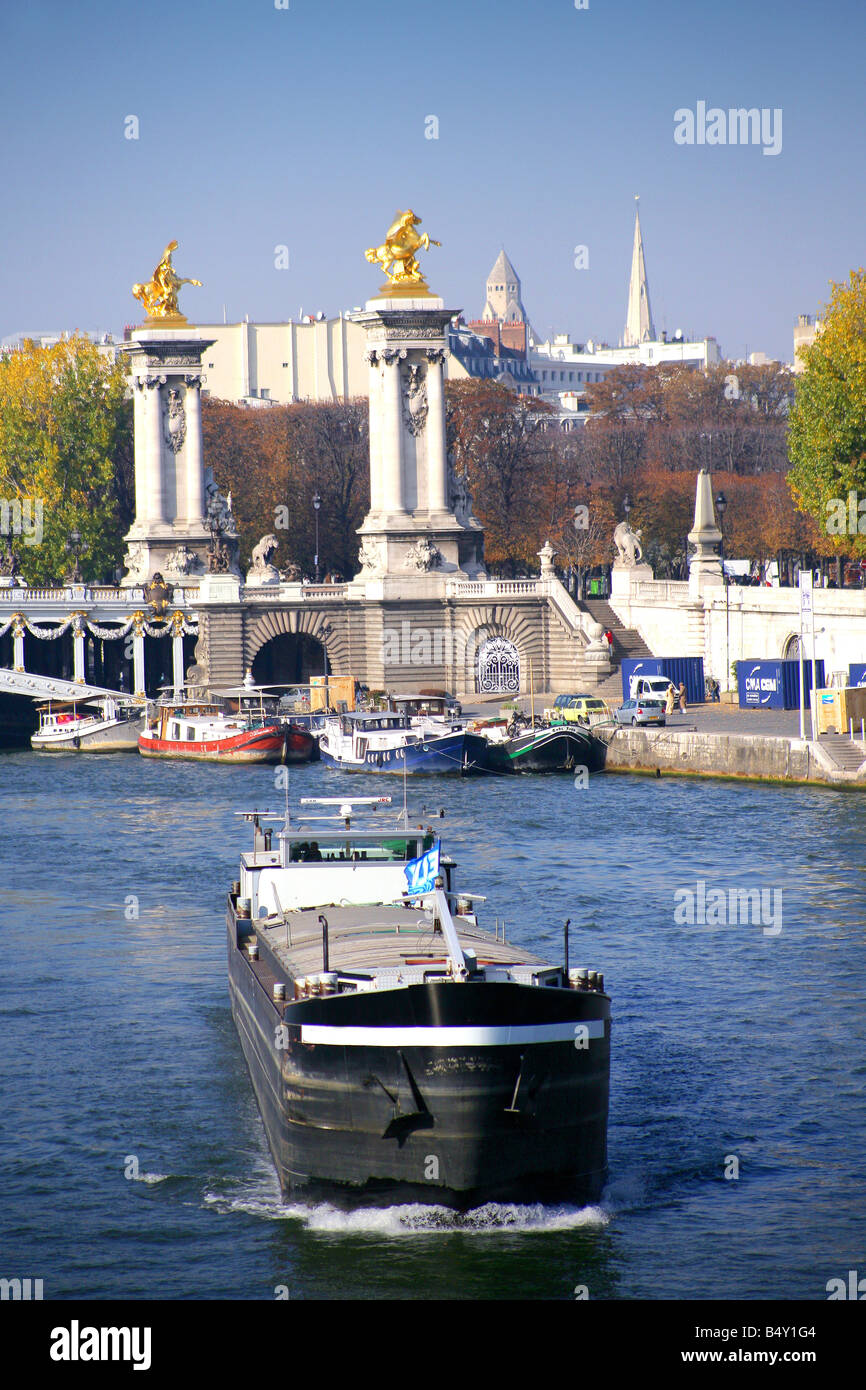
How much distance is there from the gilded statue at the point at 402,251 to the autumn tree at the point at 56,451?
19.1 m

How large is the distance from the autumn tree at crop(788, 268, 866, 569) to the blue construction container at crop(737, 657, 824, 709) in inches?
158

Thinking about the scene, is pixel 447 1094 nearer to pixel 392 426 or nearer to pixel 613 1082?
pixel 613 1082

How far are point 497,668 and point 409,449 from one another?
8.04 m

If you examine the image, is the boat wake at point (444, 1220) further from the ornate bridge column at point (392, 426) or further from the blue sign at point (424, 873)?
the ornate bridge column at point (392, 426)

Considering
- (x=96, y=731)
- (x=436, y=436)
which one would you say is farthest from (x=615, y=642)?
(x=96, y=731)

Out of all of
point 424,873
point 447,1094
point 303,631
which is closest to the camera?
point 447,1094

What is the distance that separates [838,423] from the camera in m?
58.5

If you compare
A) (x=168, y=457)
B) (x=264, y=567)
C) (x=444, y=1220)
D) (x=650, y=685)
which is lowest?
(x=444, y=1220)

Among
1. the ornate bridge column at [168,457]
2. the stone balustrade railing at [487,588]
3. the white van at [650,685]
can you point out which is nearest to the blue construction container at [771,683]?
the white van at [650,685]

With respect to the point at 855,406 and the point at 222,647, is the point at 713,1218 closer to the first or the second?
the point at 855,406

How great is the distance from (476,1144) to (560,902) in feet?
56.9

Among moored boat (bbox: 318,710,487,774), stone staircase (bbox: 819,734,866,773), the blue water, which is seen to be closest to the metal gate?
moored boat (bbox: 318,710,487,774)

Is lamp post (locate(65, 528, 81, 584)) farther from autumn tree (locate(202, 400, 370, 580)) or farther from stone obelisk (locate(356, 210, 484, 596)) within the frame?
stone obelisk (locate(356, 210, 484, 596))

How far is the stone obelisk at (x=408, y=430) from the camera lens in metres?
68.9
